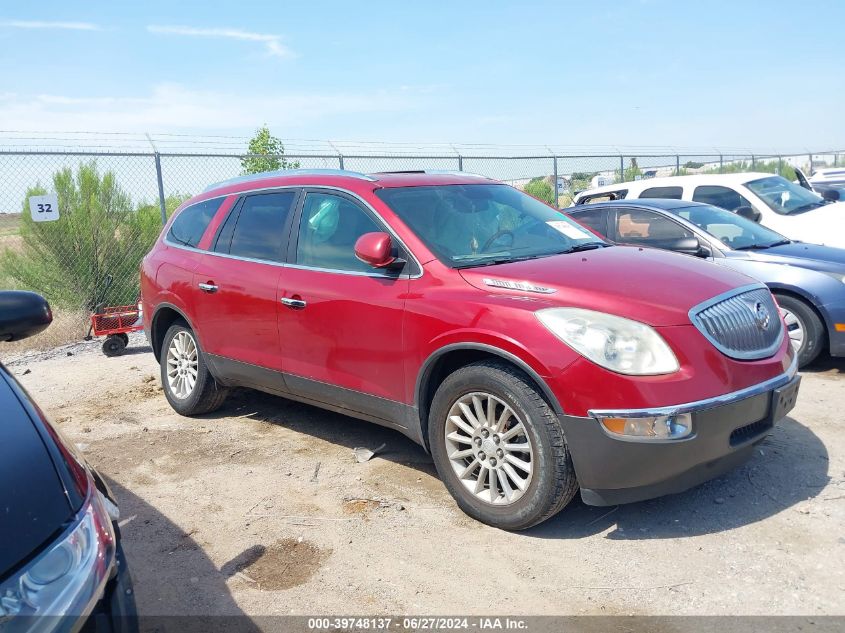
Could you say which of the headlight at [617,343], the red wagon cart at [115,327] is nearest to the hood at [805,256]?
the headlight at [617,343]

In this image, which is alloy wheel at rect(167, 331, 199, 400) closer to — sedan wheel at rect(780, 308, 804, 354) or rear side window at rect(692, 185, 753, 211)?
sedan wheel at rect(780, 308, 804, 354)

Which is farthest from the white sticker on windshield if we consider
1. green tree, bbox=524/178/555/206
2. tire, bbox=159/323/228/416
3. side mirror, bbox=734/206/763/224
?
green tree, bbox=524/178/555/206

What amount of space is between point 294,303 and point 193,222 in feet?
5.56

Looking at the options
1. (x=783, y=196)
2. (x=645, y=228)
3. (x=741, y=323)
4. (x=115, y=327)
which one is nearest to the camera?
(x=741, y=323)

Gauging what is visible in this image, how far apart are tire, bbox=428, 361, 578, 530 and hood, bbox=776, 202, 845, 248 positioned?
21.2ft

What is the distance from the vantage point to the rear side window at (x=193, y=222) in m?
5.58

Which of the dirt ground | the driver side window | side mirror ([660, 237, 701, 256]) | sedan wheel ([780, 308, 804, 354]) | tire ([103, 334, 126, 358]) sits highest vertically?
the driver side window

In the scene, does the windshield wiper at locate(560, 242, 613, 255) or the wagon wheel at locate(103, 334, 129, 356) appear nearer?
the windshield wiper at locate(560, 242, 613, 255)

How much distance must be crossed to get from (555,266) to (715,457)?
1.25 meters

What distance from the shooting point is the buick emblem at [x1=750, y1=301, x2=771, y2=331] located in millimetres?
3789

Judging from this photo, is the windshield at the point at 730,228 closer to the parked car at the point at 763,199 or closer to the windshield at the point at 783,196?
the parked car at the point at 763,199

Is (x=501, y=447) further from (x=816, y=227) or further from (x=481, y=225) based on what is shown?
(x=816, y=227)

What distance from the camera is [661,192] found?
9.87 m

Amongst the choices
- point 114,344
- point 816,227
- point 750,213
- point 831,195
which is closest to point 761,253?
point 750,213
